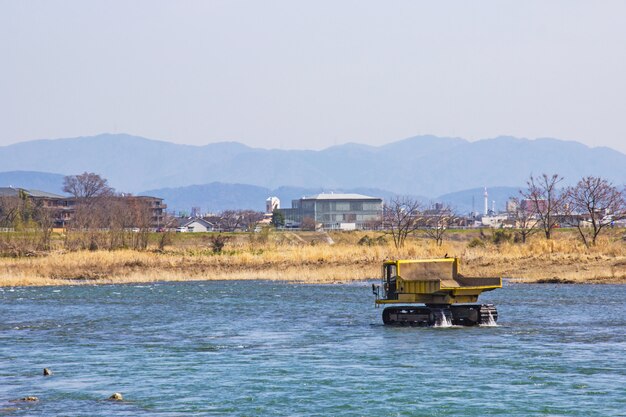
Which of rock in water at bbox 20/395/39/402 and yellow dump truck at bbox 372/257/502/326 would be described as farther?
yellow dump truck at bbox 372/257/502/326

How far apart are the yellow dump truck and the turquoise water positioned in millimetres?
961

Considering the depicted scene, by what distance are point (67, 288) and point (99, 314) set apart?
18.5m

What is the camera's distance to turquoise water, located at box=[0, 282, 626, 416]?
86.7 feet

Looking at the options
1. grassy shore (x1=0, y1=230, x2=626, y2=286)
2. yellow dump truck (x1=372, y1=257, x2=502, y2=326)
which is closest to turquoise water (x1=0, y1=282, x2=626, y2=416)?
yellow dump truck (x1=372, y1=257, x2=502, y2=326)

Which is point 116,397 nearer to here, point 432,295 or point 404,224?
point 432,295

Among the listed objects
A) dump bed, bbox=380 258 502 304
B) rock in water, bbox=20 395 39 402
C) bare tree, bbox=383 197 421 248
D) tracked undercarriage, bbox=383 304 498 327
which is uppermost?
bare tree, bbox=383 197 421 248

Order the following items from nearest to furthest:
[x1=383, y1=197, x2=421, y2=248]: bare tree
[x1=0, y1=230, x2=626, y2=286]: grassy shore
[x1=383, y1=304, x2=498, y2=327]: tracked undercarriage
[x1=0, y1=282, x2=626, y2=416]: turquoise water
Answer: [x1=0, y1=282, x2=626, y2=416]: turquoise water
[x1=383, y1=304, x2=498, y2=327]: tracked undercarriage
[x1=0, y1=230, x2=626, y2=286]: grassy shore
[x1=383, y1=197, x2=421, y2=248]: bare tree

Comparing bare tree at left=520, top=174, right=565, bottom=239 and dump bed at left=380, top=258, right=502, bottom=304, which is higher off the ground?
bare tree at left=520, top=174, right=565, bottom=239

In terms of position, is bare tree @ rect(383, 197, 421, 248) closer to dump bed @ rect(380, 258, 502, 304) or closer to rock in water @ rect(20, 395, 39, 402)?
dump bed @ rect(380, 258, 502, 304)

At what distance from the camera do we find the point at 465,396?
27.2 metres

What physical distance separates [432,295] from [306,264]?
42.8 meters

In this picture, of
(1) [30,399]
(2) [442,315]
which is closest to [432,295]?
(2) [442,315]

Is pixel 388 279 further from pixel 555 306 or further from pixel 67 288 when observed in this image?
pixel 67 288

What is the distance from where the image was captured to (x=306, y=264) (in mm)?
84688
